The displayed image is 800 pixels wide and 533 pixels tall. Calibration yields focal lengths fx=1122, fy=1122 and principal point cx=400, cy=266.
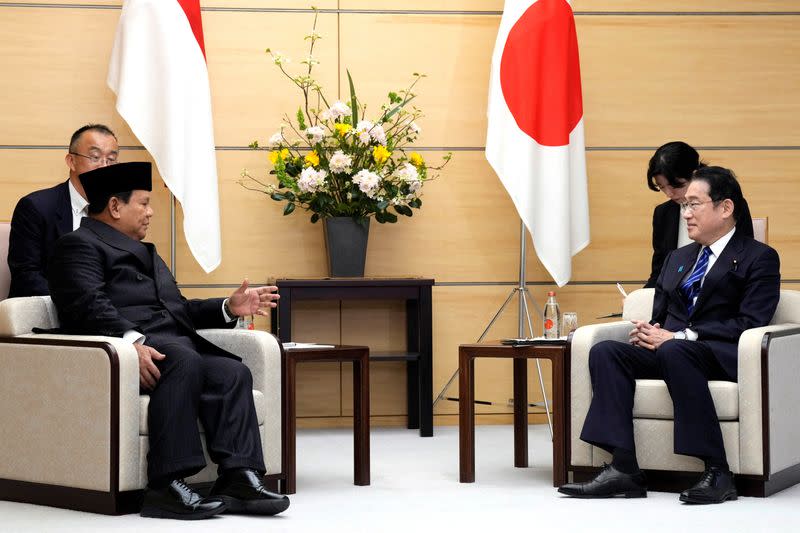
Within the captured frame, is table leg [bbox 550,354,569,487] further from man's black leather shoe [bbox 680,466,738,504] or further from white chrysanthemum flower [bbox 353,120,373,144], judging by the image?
white chrysanthemum flower [bbox 353,120,373,144]

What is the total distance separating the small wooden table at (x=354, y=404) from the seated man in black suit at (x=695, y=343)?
2.79 feet

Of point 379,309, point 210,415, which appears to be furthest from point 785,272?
point 210,415

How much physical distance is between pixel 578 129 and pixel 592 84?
0.49 metres

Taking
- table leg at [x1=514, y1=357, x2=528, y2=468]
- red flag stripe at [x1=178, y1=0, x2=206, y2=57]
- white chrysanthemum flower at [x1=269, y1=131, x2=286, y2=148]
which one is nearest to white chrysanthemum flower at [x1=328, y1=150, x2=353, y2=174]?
white chrysanthemum flower at [x1=269, y1=131, x2=286, y2=148]

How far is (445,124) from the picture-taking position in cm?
653

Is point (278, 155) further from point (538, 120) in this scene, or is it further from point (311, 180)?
point (538, 120)

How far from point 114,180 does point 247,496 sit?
1277 millimetres

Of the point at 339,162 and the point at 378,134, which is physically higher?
the point at 378,134

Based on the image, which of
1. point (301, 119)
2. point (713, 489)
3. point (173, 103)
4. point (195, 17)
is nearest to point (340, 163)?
point (301, 119)

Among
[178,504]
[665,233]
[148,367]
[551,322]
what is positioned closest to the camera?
[178,504]

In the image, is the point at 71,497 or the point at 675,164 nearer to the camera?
the point at 71,497

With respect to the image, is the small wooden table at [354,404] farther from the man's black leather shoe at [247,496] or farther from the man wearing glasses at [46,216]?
the man wearing glasses at [46,216]

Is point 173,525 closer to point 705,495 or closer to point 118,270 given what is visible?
point 118,270

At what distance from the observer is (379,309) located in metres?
6.48
